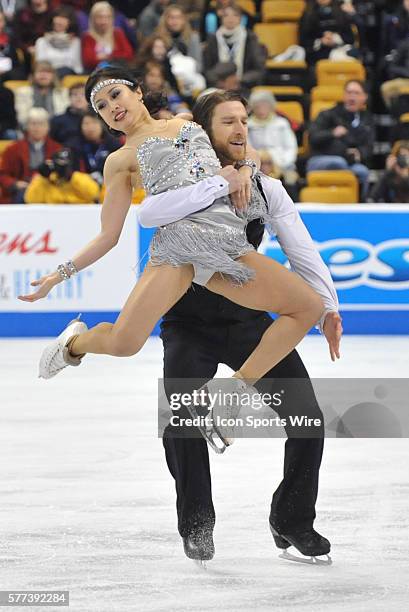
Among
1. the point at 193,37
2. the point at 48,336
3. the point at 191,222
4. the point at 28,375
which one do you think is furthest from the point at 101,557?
the point at 193,37

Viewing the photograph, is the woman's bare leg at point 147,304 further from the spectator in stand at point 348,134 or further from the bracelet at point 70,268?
the spectator in stand at point 348,134

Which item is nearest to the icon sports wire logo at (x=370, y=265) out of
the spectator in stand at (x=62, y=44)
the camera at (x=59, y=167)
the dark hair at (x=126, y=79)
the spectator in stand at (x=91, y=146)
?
the camera at (x=59, y=167)

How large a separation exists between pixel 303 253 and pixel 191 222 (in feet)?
Answer: 1.17

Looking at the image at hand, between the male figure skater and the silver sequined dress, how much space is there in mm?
51

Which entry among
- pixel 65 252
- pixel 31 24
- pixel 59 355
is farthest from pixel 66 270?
pixel 31 24

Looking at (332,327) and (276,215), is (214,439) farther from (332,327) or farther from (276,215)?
(276,215)

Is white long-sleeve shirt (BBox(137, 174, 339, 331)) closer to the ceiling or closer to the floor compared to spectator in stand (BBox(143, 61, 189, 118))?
closer to the ceiling

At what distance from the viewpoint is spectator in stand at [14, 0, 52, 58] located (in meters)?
11.8

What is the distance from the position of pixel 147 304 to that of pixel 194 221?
0.31 metres

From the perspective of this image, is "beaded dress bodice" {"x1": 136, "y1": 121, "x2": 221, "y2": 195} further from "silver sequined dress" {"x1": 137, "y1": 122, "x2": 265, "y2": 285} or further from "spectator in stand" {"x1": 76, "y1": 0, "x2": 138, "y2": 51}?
"spectator in stand" {"x1": 76, "y1": 0, "x2": 138, "y2": 51}

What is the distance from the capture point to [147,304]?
148 inches

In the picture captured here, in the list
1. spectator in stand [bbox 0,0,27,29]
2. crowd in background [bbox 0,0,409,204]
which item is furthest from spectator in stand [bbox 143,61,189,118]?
spectator in stand [bbox 0,0,27,29]

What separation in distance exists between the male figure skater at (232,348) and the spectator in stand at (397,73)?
8.11m

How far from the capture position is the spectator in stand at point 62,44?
1155cm
